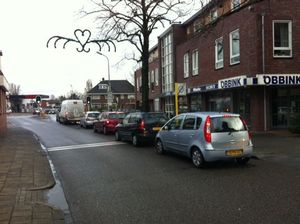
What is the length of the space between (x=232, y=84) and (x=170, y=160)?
11773 millimetres

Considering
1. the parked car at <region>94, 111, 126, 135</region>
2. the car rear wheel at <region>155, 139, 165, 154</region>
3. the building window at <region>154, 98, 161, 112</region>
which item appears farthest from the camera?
the building window at <region>154, 98, 161, 112</region>

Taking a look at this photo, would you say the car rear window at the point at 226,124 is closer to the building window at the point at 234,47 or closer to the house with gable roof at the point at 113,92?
the building window at the point at 234,47

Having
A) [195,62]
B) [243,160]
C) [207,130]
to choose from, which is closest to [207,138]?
[207,130]

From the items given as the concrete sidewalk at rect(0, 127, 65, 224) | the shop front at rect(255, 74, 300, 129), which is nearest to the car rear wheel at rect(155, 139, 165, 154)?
the concrete sidewalk at rect(0, 127, 65, 224)

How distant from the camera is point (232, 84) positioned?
2394 cm

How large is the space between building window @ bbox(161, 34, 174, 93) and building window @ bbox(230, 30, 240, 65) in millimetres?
13626

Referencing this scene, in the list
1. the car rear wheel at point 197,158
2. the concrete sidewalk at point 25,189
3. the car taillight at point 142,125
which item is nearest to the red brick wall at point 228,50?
the car taillight at point 142,125

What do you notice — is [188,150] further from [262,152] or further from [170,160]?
[262,152]

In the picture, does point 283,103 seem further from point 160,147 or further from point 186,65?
point 186,65

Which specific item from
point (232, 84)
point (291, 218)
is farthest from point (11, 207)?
point (232, 84)

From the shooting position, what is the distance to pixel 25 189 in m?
8.93

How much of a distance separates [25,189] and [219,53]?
2069cm

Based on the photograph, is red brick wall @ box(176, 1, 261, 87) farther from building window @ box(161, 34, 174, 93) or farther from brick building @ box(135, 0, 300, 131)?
building window @ box(161, 34, 174, 93)

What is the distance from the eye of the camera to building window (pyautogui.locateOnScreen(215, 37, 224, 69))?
88.5 ft
